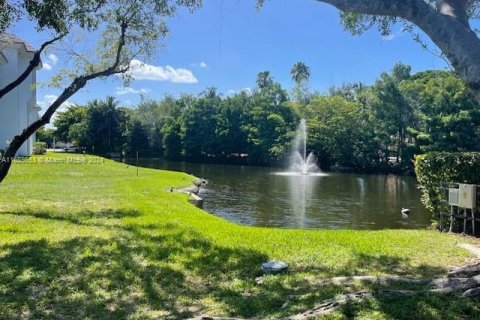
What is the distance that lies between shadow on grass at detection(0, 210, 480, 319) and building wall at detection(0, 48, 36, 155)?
31.5 m

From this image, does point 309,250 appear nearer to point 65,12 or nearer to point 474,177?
point 474,177

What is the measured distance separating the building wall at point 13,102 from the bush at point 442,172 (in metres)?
32.8

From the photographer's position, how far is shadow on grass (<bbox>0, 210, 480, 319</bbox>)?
5.59 metres

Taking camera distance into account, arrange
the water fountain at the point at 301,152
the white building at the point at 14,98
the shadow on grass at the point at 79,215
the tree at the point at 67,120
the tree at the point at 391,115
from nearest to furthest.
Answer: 1. the shadow on grass at the point at 79,215
2. the white building at the point at 14,98
3. the tree at the point at 391,115
4. the water fountain at the point at 301,152
5. the tree at the point at 67,120

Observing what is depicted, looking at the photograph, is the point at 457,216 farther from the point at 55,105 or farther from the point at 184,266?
the point at 55,105

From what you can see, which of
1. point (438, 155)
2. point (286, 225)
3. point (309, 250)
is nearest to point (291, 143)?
point (286, 225)

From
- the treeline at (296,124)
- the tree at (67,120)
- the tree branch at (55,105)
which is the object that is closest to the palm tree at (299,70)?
the treeline at (296,124)

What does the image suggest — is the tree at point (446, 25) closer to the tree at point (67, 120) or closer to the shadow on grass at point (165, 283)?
the shadow on grass at point (165, 283)

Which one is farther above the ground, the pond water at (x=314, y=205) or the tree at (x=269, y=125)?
the tree at (x=269, y=125)

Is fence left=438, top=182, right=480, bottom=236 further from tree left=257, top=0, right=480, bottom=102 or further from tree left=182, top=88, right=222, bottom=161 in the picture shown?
tree left=182, top=88, right=222, bottom=161

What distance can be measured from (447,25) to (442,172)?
8.61 metres

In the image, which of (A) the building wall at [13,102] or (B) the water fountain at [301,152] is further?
(B) the water fountain at [301,152]

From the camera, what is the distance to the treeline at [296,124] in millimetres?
47375

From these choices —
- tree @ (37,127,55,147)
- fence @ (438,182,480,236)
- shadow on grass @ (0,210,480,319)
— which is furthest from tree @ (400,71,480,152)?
tree @ (37,127,55,147)
